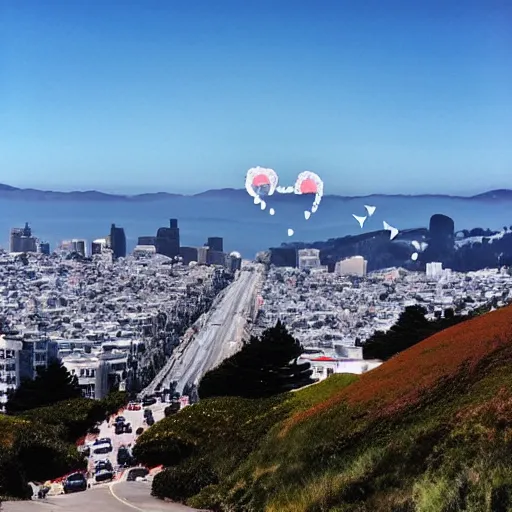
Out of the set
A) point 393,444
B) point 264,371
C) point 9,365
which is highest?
point 393,444

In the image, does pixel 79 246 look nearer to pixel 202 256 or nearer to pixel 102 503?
pixel 202 256

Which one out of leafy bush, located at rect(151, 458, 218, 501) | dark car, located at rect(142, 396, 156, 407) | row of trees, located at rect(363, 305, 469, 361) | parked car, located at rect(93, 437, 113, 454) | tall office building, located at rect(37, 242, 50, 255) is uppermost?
tall office building, located at rect(37, 242, 50, 255)

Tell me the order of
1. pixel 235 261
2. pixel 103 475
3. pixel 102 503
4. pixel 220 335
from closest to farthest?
pixel 102 503 → pixel 103 475 → pixel 220 335 → pixel 235 261

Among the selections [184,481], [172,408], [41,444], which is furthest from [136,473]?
[172,408]

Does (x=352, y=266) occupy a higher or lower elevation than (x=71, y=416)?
higher

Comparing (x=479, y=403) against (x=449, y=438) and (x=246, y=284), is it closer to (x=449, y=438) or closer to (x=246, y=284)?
(x=449, y=438)

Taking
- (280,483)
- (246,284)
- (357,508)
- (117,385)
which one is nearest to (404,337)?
(246,284)

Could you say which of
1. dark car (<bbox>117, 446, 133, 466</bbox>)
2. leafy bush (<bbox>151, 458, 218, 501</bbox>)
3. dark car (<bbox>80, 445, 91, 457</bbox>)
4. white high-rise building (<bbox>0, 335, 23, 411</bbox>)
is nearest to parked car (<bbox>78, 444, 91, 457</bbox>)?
dark car (<bbox>80, 445, 91, 457</bbox>)

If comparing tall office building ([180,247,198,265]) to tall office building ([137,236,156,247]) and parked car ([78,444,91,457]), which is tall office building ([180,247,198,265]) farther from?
parked car ([78,444,91,457])

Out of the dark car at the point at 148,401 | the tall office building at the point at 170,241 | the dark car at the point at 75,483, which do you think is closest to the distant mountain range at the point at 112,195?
the tall office building at the point at 170,241
